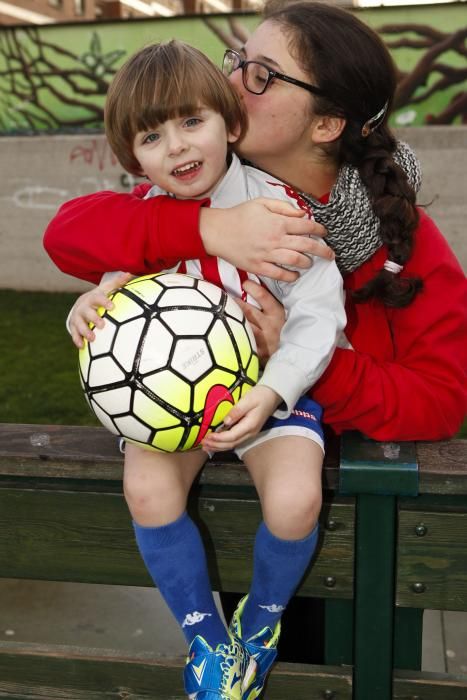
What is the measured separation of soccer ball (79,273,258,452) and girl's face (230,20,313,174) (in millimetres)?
Result: 621

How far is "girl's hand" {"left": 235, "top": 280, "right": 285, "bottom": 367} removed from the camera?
2.10m

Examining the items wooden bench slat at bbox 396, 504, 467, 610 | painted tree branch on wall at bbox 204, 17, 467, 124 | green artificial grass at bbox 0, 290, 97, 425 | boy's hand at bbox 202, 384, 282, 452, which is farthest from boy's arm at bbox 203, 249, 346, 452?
painted tree branch on wall at bbox 204, 17, 467, 124

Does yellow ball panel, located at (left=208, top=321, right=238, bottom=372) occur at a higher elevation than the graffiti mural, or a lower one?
higher

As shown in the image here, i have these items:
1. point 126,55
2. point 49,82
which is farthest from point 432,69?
point 49,82

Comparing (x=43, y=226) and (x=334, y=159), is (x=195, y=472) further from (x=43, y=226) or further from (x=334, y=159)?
(x=43, y=226)

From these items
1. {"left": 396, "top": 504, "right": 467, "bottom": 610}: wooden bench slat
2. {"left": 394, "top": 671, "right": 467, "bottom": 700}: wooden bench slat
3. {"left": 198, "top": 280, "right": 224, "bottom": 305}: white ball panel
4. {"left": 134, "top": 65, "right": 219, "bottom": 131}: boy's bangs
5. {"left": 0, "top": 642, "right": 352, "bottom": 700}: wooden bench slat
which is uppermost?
{"left": 134, "top": 65, "right": 219, "bottom": 131}: boy's bangs

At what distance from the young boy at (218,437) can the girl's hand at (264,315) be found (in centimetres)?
4

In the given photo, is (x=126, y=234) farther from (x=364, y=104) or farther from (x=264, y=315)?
(x=364, y=104)

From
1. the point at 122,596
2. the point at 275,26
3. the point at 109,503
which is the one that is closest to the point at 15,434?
the point at 109,503

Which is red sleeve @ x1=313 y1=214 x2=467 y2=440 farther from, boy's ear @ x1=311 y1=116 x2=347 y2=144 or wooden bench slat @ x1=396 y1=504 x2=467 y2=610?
boy's ear @ x1=311 y1=116 x2=347 y2=144

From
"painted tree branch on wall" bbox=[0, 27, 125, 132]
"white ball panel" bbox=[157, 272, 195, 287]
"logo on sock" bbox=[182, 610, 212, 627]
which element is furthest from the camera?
"painted tree branch on wall" bbox=[0, 27, 125, 132]

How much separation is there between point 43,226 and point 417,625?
10144mm

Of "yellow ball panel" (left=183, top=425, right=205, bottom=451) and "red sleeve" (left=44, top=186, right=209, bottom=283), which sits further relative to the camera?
"red sleeve" (left=44, top=186, right=209, bottom=283)

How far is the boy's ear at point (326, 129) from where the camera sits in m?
2.34
